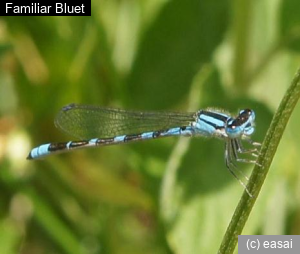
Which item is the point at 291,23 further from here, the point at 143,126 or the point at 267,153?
the point at 267,153

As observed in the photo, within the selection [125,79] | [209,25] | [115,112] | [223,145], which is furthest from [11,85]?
[223,145]

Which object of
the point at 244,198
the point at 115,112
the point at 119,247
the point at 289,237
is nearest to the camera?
the point at 244,198

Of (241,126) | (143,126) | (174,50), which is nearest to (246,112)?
(241,126)

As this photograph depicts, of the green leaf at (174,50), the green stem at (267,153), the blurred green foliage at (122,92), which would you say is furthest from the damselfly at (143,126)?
the green stem at (267,153)

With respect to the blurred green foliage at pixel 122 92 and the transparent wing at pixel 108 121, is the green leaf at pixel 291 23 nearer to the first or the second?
the blurred green foliage at pixel 122 92

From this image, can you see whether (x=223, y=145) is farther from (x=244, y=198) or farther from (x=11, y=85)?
(x=11, y=85)

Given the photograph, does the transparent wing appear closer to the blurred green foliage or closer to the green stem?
the blurred green foliage
